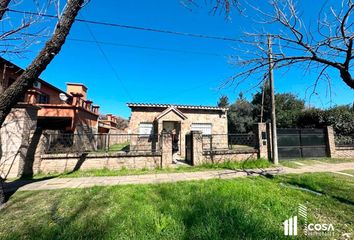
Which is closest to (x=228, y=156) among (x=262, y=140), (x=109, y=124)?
(x=262, y=140)

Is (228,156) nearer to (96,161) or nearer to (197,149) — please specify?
(197,149)

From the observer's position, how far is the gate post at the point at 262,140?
33.0 feet

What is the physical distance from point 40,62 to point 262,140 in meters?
9.98

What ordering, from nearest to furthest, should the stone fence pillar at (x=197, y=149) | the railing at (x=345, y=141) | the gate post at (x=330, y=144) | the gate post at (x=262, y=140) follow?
the stone fence pillar at (x=197, y=149), the gate post at (x=262, y=140), the gate post at (x=330, y=144), the railing at (x=345, y=141)

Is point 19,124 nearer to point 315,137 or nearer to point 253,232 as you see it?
point 253,232

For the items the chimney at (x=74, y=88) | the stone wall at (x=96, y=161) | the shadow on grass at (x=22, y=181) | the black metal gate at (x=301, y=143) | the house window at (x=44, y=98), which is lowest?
the shadow on grass at (x=22, y=181)

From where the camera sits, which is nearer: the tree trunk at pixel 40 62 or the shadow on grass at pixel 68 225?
the shadow on grass at pixel 68 225

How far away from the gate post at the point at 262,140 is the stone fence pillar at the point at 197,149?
10.6ft

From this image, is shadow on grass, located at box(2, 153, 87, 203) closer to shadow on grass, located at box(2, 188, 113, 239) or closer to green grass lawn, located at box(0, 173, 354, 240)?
green grass lawn, located at box(0, 173, 354, 240)

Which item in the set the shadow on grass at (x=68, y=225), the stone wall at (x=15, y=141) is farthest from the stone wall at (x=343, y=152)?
the stone wall at (x=15, y=141)

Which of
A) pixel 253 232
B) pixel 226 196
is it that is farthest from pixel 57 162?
pixel 253 232

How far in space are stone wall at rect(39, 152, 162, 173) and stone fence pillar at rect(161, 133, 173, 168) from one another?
0.20 meters

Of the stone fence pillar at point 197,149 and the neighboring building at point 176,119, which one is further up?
the neighboring building at point 176,119

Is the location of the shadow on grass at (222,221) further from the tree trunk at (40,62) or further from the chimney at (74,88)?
the chimney at (74,88)
